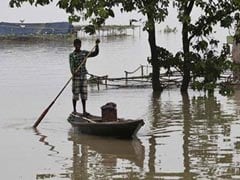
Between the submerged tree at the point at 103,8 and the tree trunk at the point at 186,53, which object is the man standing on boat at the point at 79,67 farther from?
the tree trunk at the point at 186,53

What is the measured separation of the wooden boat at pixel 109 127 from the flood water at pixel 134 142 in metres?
0.14

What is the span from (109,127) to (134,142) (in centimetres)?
54

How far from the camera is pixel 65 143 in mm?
11453

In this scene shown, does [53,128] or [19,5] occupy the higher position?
[19,5]

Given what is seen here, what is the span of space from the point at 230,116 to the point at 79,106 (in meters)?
4.95

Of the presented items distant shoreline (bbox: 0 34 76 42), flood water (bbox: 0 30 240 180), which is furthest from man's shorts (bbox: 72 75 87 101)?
distant shoreline (bbox: 0 34 76 42)

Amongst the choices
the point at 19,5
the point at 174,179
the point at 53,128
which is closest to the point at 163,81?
the point at 19,5

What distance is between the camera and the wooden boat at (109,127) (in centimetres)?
→ 1092

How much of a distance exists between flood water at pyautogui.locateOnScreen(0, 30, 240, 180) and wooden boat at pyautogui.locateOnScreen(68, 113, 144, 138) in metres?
0.14

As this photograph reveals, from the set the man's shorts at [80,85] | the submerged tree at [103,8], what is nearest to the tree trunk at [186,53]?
the submerged tree at [103,8]

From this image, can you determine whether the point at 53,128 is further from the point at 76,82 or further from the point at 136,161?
the point at 136,161

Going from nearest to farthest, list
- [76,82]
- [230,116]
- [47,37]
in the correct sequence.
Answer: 1. [76,82]
2. [230,116]
3. [47,37]

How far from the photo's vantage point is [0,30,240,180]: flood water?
892 cm

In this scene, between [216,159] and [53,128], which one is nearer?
[216,159]
